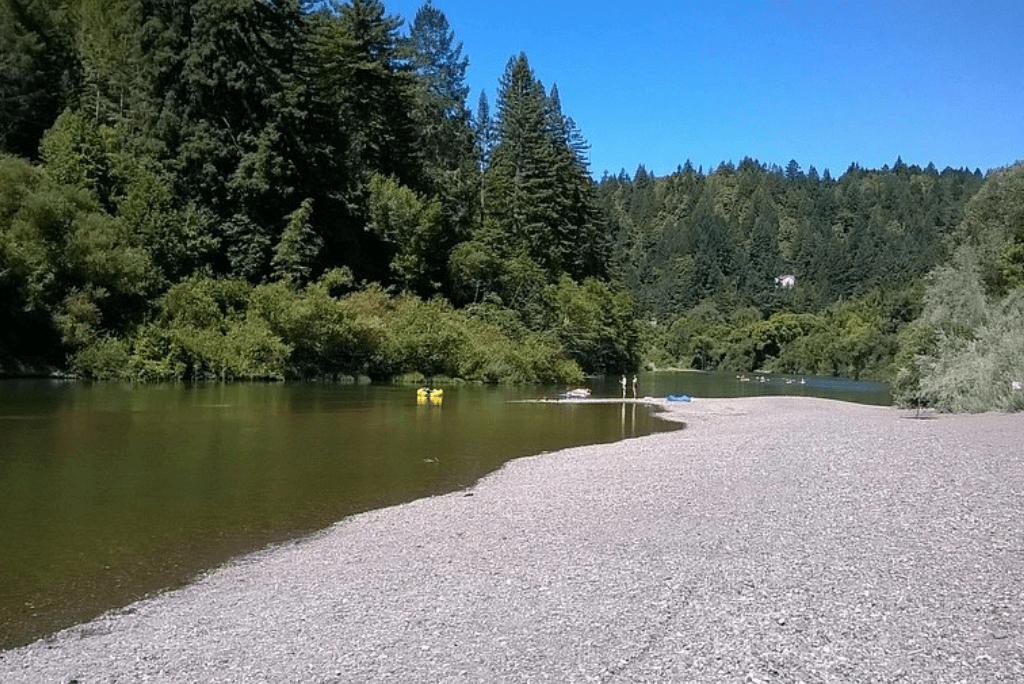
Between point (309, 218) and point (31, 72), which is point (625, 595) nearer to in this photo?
point (309, 218)

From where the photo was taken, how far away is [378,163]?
68812 mm

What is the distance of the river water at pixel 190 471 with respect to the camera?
Result: 10.4 metres

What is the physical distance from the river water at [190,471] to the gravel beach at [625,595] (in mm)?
1015

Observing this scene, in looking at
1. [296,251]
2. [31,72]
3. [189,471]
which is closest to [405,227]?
[296,251]

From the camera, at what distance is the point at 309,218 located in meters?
57.4

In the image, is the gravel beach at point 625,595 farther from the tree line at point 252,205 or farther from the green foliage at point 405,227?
the green foliage at point 405,227

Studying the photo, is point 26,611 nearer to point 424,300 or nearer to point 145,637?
point 145,637

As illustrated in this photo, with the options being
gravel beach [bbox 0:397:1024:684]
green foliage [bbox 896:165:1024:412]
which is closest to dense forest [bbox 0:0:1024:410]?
green foliage [bbox 896:165:1024:412]

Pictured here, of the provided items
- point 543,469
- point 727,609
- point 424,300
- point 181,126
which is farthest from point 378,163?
point 727,609

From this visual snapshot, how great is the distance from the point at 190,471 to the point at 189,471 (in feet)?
0.07

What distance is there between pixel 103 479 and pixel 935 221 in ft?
598

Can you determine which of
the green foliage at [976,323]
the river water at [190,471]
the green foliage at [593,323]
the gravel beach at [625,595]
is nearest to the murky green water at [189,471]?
the river water at [190,471]

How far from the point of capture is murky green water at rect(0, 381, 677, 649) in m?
10.5

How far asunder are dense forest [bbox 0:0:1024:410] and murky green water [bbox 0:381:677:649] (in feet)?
41.3
